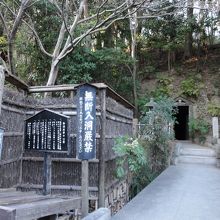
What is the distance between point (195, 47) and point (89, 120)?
2089 cm

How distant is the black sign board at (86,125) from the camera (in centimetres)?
493

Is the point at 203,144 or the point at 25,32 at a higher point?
the point at 25,32

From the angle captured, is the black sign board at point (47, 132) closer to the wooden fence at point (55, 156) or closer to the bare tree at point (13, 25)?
the wooden fence at point (55, 156)

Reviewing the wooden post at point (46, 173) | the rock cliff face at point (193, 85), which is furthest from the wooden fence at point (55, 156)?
the rock cliff face at point (193, 85)

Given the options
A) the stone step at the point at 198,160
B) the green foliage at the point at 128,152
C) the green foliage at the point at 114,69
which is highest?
the green foliage at the point at 114,69

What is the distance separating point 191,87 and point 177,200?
48.5 feet

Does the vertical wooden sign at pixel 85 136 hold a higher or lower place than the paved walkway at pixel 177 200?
higher

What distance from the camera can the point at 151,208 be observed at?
560 cm

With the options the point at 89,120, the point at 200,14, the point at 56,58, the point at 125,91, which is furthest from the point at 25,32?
the point at 200,14

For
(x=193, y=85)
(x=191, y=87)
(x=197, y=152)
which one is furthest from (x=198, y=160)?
(x=193, y=85)

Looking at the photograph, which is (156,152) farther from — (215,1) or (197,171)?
(215,1)

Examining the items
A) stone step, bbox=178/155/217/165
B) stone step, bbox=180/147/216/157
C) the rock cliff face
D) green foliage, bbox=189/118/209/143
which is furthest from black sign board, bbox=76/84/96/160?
the rock cliff face

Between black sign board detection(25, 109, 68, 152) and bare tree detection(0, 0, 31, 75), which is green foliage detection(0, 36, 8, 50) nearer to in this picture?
bare tree detection(0, 0, 31, 75)

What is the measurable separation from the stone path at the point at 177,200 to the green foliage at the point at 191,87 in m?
11.2
